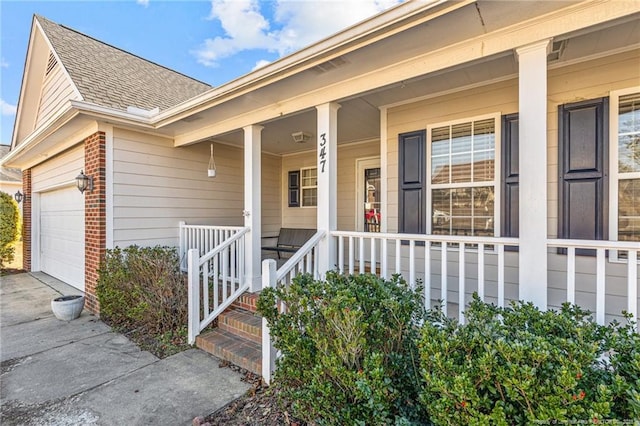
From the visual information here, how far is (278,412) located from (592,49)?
4.53 meters

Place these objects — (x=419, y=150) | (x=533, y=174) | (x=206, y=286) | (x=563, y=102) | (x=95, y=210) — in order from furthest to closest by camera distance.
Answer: (x=95, y=210) → (x=419, y=150) → (x=206, y=286) → (x=563, y=102) → (x=533, y=174)

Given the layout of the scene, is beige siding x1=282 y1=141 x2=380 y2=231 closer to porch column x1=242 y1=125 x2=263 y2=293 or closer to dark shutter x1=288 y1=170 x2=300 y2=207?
dark shutter x1=288 y1=170 x2=300 y2=207

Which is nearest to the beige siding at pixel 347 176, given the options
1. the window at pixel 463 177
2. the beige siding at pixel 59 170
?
the window at pixel 463 177

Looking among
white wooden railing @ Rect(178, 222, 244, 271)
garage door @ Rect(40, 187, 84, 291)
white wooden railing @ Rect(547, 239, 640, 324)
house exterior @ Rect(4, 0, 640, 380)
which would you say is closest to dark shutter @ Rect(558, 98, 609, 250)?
house exterior @ Rect(4, 0, 640, 380)

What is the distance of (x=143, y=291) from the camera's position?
438 cm

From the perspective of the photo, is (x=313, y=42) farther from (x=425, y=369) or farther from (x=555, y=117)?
(x=425, y=369)

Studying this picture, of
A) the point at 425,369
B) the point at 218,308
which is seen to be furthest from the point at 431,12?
the point at 218,308

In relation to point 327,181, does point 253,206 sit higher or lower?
lower

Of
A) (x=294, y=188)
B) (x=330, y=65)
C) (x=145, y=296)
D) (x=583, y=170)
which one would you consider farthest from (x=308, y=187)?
(x=583, y=170)

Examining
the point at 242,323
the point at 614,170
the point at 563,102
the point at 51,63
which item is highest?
the point at 51,63

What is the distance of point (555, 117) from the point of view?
3.32 meters

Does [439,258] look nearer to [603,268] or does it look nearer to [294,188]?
[603,268]

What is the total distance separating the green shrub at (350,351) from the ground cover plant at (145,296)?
92.8 inches

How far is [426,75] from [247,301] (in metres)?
3.57
